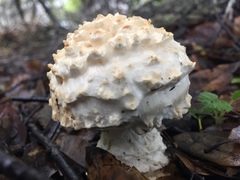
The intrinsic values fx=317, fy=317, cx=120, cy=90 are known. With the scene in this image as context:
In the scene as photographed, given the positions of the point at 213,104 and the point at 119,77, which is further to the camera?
the point at 213,104

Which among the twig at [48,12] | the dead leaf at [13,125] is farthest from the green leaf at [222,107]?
the twig at [48,12]

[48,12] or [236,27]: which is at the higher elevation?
[48,12]

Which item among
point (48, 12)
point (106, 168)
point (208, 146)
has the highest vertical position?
point (48, 12)

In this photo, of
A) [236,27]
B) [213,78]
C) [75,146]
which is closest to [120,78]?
[75,146]

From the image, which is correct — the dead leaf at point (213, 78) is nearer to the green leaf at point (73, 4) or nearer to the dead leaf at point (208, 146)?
the dead leaf at point (208, 146)

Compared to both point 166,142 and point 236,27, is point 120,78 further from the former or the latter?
point 236,27

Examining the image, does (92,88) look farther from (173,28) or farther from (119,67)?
(173,28)
